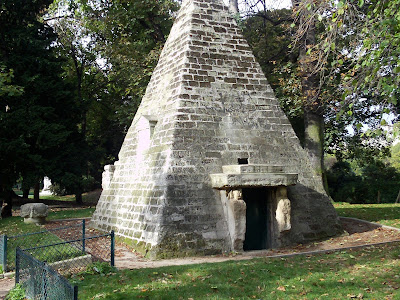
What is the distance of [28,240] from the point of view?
952 centimetres

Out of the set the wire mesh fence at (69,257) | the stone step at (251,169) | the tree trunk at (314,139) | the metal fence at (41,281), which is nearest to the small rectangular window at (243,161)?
the stone step at (251,169)

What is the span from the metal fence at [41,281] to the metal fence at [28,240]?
1.20 meters

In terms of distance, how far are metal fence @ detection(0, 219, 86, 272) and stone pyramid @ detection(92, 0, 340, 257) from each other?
3.12 feet

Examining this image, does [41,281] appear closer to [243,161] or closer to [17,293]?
[17,293]

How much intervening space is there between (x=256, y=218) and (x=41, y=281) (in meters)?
5.65

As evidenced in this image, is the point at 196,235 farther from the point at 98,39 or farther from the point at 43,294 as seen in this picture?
the point at 98,39

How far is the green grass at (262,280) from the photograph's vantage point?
17.7ft

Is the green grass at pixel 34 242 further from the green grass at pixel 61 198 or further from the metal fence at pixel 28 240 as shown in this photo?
the green grass at pixel 61 198

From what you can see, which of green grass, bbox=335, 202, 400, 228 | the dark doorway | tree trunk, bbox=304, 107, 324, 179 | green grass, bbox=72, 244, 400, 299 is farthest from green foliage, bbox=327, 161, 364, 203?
green grass, bbox=72, 244, 400, 299

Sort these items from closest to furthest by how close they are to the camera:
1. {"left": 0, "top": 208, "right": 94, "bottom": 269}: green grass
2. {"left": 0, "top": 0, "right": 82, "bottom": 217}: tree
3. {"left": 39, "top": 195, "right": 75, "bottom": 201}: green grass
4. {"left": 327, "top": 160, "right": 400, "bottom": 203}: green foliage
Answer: {"left": 0, "top": 208, "right": 94, "bottom": 269}: green grass < {"left": 0, "top": 0, "right": 82, "bottom": 217}: tree < {"left": 327, "top": 160, "right": 400, "bottom": 203}: green foliage < {"left": 39, "top": 195, "right": 75, "bottom": 201}: green grass

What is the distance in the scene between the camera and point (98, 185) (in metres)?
29.7

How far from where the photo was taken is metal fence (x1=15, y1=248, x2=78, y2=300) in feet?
13.5

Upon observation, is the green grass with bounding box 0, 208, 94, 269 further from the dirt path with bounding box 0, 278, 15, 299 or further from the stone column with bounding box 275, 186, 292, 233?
the stone column with bounding box 275, 186, 292, 233

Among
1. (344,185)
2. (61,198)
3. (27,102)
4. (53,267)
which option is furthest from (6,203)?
(344,185)
